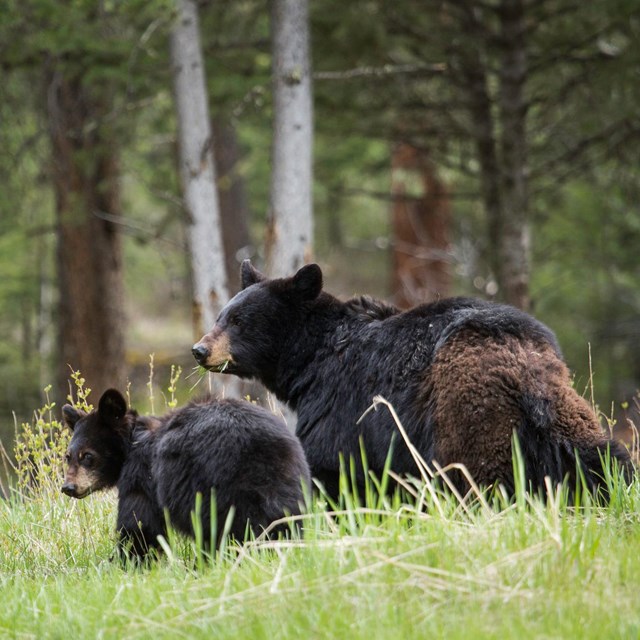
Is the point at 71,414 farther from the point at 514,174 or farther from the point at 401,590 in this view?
the point at 514,174

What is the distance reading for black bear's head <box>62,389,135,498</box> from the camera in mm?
5707

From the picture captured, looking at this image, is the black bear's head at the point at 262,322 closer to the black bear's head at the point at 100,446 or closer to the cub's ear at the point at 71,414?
the black bear's head at the point at 100,446

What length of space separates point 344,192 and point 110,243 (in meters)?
4.15

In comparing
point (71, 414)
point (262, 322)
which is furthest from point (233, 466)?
point (262, 322)

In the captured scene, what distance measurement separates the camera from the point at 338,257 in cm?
3188

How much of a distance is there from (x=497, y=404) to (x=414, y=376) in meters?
0.64

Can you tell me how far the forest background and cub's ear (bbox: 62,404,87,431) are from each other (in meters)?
4.08

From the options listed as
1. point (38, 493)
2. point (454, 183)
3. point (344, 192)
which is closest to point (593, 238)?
point (454, 183)

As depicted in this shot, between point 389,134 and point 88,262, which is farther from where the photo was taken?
point 88,262

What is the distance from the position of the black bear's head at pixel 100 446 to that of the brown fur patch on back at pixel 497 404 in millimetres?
1933

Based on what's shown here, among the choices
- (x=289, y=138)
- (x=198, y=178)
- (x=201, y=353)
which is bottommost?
(x=201, y=353)

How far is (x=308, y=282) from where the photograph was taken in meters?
6.33

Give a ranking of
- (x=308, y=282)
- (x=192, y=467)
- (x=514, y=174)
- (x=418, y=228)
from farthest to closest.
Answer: (x=418, y=228), (x=514, y=174), (x=308, y=282), (x=192, y=467)

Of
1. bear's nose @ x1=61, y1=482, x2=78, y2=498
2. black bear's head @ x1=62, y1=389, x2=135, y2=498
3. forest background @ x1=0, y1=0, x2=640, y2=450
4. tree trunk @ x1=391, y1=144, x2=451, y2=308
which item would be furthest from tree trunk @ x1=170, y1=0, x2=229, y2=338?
tree trunk @ x1=391, y1=144, x2=451, y2=308
